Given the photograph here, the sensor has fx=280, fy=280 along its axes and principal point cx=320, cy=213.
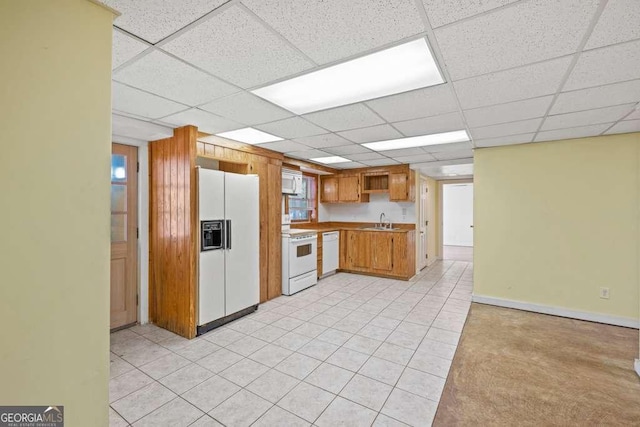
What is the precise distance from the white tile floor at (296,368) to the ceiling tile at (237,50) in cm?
239

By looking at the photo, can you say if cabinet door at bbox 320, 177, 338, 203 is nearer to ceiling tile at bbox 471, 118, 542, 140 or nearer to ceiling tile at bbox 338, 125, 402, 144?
ceiling tile at bbox 338, 125, 402, 144

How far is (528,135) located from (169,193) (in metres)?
4.61

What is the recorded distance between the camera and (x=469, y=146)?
13.8 ft

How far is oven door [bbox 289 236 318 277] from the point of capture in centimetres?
473

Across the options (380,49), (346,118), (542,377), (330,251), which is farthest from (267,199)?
(542,377)

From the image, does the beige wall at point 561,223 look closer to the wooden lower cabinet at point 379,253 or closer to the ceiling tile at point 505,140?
the ceiling tile at point 505,140

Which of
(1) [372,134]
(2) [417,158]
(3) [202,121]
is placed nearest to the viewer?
(3) [202,121]

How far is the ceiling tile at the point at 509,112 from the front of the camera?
250 centimetres

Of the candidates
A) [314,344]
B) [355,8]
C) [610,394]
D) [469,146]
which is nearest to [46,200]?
[355,8]

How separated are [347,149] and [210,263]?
8.52 feet

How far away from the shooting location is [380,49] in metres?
1.66

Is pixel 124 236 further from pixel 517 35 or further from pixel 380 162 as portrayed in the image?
pixel 380 162

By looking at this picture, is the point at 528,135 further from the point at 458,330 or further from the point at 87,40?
the point at 87,40

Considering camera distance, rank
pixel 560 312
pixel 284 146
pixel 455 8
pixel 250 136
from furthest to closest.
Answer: pixel 284 146
pixel 560 312
pixel 250 136
pixel 455 8
